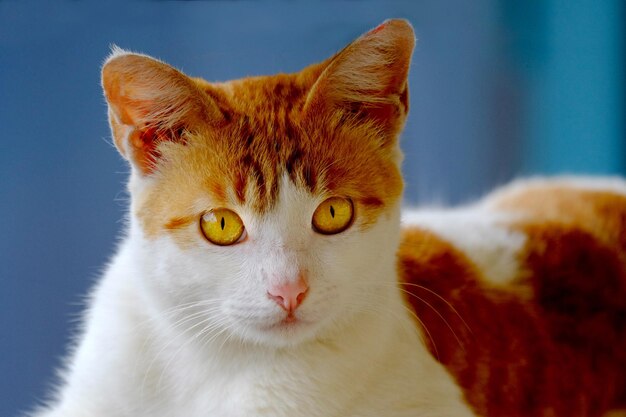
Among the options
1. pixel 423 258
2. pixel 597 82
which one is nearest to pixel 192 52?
pixel 423 258

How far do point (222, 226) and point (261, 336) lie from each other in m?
0.20

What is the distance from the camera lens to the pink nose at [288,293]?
1.21 meters

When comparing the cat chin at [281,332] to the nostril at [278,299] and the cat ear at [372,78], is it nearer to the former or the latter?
the nostril at [278,299]

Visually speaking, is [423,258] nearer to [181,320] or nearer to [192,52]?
[181,320]

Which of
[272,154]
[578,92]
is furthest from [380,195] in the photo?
[578,92]

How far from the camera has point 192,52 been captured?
84.4 inches

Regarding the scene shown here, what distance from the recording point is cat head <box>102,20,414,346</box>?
4.15 feet

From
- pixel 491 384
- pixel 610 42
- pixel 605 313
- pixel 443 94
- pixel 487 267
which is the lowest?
pixel 491 384

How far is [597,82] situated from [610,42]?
156mm

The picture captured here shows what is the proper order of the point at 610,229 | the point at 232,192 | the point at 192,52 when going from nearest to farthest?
the point at 232,192, the point at 610,229, the point at 192,52

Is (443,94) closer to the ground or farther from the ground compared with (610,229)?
farther from the ground

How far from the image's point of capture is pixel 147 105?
52.3 inches

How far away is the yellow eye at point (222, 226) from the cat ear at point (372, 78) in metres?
0.26

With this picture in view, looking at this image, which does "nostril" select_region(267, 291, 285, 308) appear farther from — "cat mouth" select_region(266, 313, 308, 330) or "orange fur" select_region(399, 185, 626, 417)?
"orange fur" select_region(399, 185, 626, 417)
